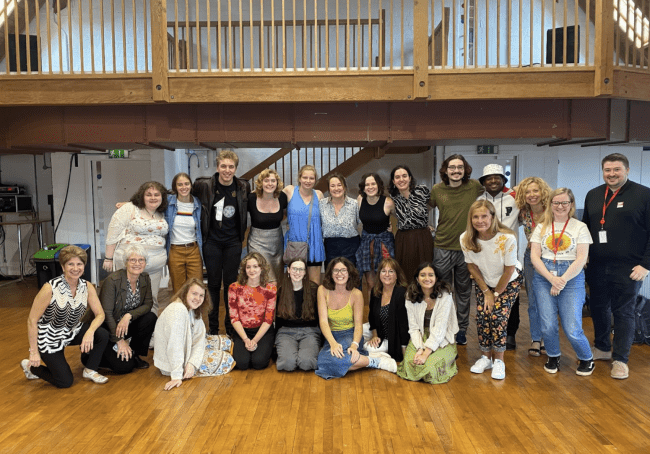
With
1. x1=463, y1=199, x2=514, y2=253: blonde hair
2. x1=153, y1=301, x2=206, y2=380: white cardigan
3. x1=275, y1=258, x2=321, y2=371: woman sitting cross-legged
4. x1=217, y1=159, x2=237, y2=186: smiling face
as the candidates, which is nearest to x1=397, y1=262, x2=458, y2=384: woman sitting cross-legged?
x1=463, y1=199, x2=514, y2=253: blonde hair

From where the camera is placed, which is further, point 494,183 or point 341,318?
point 494,183

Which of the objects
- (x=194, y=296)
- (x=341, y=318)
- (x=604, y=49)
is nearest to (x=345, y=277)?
(x=341, y=318)

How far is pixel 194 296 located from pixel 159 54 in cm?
206

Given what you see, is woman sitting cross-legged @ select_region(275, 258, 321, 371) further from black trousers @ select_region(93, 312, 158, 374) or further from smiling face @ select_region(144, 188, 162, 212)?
smiling face @ select_region(144, 188, 162, 212)

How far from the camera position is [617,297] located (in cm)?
370

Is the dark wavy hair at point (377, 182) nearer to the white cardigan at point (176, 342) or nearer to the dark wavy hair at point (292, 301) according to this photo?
the dark wavy hair at point (292, 301)

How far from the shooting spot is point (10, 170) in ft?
27.9

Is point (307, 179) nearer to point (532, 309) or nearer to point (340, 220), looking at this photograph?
point (340, 220)

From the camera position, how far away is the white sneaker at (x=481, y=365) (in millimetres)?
3748

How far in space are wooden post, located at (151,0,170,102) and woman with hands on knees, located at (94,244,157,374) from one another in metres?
1.33

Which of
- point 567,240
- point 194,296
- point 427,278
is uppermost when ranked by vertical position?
point 567,240

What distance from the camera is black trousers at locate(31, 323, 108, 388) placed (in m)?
3.52

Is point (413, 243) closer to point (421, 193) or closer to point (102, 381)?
point (421, 193)

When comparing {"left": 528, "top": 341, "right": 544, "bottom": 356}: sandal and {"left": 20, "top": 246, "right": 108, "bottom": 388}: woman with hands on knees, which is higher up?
{"left": 20, "top": 246, "right": 108, "bottom": 388}: woman with hands on knees
